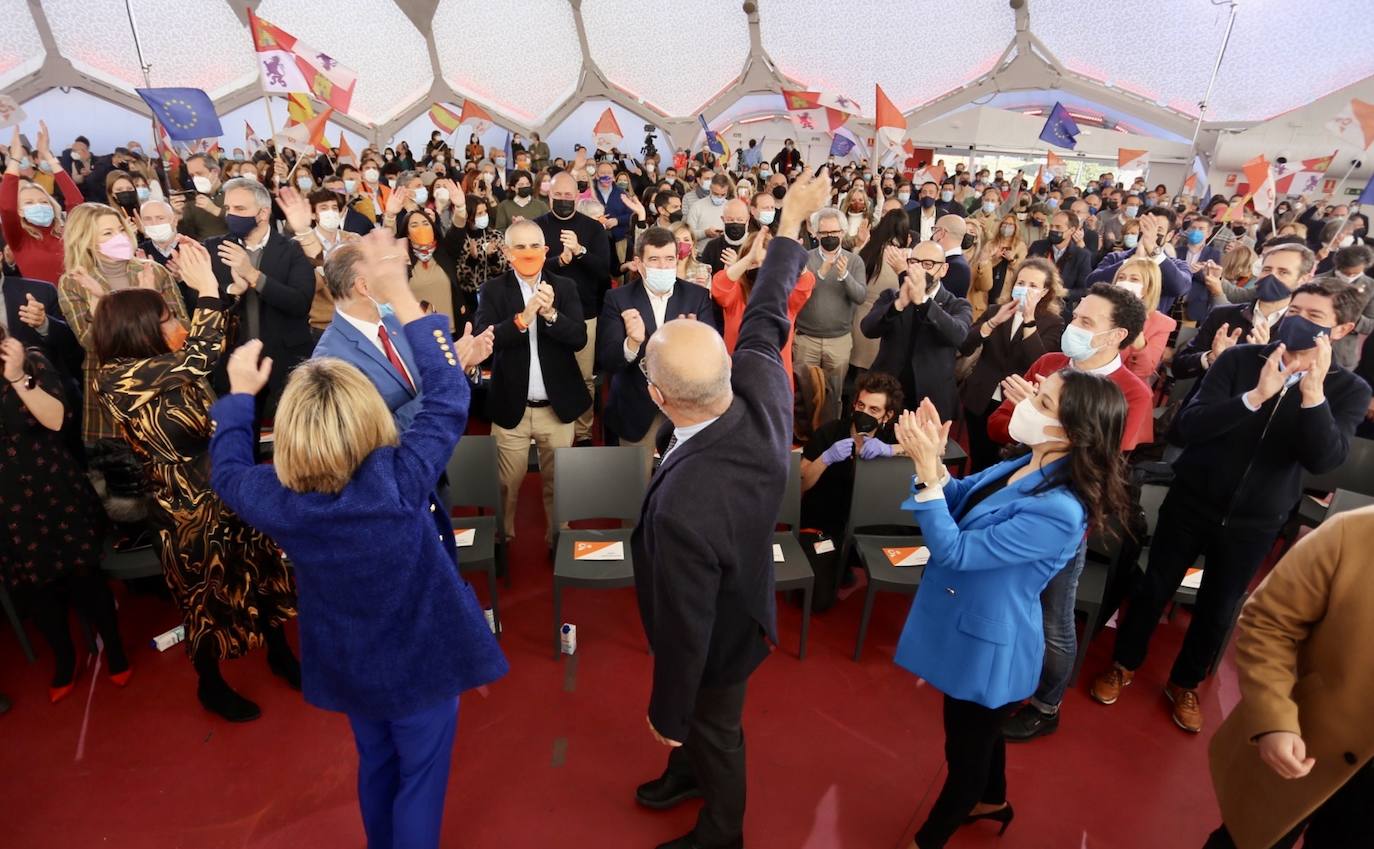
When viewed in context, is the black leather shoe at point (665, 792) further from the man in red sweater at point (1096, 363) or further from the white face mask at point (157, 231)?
the white face mask at point (157, 231)

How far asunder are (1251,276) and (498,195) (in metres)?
9.38

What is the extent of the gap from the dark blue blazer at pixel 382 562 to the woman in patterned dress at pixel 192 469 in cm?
68

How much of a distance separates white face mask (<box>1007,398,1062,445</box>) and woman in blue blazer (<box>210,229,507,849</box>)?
5.30 ft

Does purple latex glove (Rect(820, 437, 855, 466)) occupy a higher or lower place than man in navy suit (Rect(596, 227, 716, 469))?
lower

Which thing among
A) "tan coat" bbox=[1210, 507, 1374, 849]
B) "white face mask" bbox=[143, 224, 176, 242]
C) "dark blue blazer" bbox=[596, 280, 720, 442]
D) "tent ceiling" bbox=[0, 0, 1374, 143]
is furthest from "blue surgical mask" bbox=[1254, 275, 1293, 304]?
"tent ceiling" bbox=[0, 0, 1374, 143]

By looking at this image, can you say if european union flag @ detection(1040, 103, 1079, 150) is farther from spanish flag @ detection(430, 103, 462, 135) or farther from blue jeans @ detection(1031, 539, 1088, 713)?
blue jeans @ detection(1031, 539, 1088, 713)

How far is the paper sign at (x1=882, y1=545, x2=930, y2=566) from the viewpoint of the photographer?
3.34 m

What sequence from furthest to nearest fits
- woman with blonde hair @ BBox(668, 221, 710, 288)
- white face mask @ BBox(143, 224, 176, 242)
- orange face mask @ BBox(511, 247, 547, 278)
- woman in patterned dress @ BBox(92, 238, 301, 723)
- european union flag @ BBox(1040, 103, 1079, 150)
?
european union flag @ BBox(1040, 103, 1079, 150)
woman with blonde hair @ BBox(668, 221, 710, 288)
white face mask @ BBox(143, 224, 176, 242)
orange face mask @ BBox(511, 247, 547, 278)
woman in patterned dress @ BBox(92, 238, 301, 723)

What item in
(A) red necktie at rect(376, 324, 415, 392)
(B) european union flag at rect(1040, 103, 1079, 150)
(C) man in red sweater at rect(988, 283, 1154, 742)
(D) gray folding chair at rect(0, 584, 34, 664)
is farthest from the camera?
(B) european union flag at rect(1040, 103, 1079, 150)

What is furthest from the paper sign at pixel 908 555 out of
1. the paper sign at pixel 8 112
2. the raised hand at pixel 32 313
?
the paper sign at pixel 8 112

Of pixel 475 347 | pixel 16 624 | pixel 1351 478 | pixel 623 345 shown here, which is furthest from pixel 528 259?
pixel 1351 478

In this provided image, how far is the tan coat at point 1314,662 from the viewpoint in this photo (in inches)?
58.8

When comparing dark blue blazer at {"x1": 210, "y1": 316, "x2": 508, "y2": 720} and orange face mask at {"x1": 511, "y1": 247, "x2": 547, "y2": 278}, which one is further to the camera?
orange face mask at {"x1": 511, "y1": 247, "x2": 547, "y2": 278}

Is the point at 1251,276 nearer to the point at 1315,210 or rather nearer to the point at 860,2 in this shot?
the point at 1315,210
